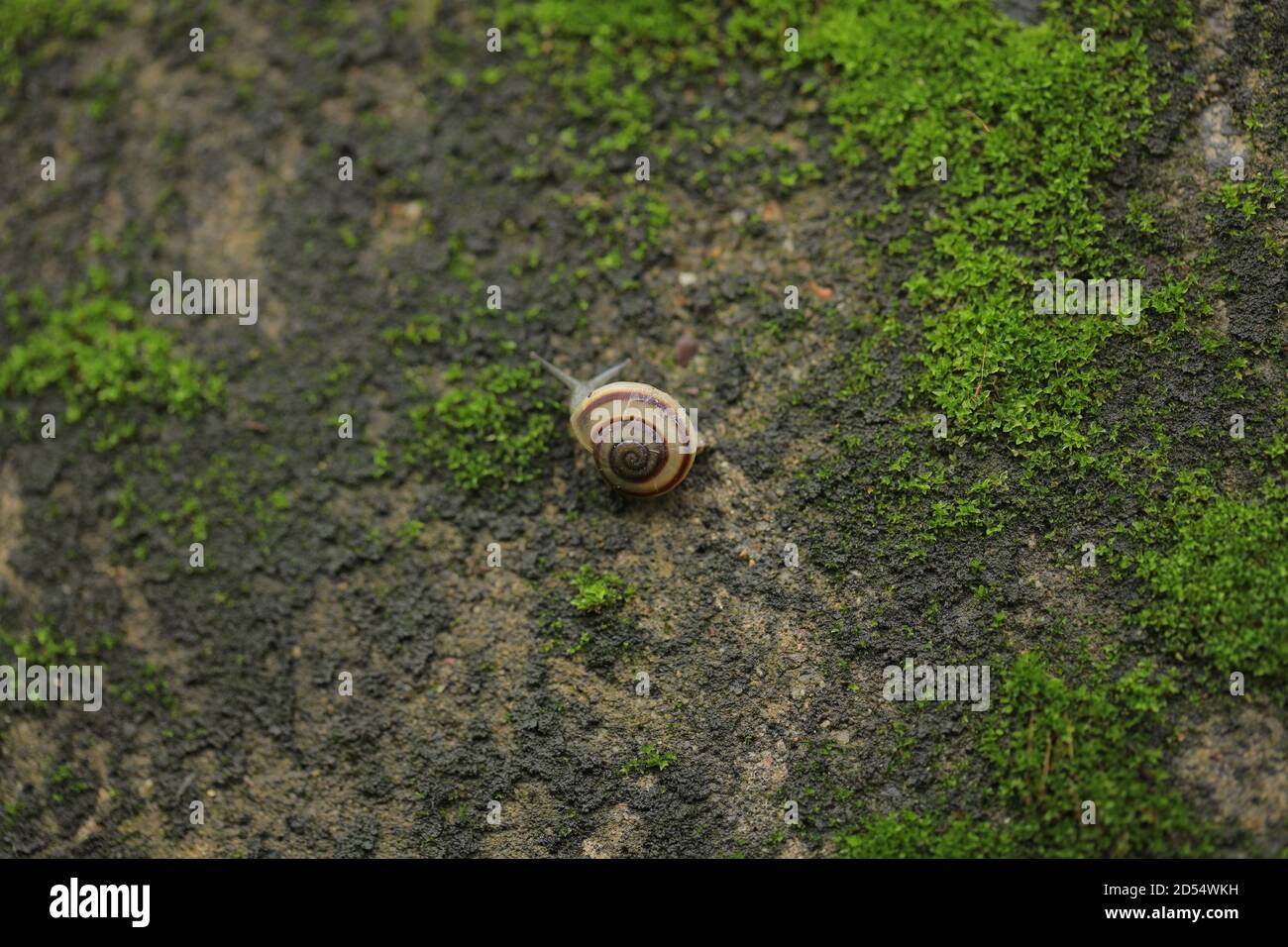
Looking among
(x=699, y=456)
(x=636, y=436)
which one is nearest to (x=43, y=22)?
(x=636, y=436)

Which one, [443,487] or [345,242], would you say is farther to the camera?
[345,242]

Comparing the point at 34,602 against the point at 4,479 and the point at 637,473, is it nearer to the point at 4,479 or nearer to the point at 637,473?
the point at 4,479

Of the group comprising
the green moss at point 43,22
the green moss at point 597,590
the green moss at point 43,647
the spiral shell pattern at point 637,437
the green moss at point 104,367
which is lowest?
the green moss at point 43,647

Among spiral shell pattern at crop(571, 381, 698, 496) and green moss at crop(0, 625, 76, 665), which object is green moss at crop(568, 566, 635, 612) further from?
green moss at crop(0, 625, 76, 665)

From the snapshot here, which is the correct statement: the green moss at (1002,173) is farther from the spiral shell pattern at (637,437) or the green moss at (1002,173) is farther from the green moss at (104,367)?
the green moss at (104,367)

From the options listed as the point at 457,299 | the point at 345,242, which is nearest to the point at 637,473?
the point at 457,299

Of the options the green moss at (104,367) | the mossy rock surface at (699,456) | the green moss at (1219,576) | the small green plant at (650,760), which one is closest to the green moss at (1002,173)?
the mossy rock surface at (699,456)

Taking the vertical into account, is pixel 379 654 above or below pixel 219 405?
below
